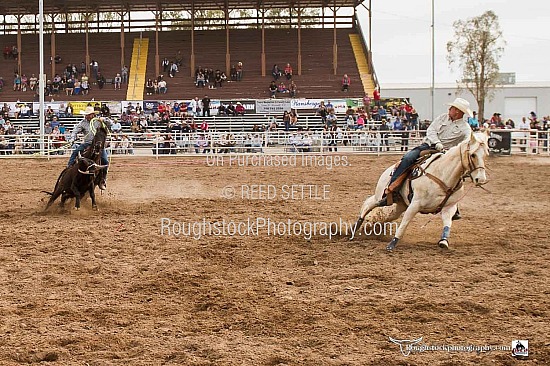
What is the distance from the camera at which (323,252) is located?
7.85 m

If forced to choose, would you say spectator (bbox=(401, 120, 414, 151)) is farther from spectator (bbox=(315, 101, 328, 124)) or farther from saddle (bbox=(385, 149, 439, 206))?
saddle (bbox=(385, 149, 439, 206))

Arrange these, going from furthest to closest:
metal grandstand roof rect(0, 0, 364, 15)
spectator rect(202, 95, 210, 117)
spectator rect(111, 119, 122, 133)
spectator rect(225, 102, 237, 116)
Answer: metal grandstand roof rect(0, 0, 364, 15), spectator rect(225, 102, 237, 116), spectator rect(202, 95, 210, 117), spectator rect(111, 119, 122, 133)

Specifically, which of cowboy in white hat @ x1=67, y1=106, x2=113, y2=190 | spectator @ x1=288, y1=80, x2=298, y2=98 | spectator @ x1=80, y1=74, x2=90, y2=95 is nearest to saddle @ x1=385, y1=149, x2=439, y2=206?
cowboy in white hat @ x1=67, y1=106, x2=113, y2=190

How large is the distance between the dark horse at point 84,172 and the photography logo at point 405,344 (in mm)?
7221

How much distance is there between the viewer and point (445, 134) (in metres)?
8.23

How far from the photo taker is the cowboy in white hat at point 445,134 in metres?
8.04

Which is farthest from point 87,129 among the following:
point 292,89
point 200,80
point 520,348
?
point 200,80

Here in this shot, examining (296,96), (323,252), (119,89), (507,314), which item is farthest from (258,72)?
(507,314)

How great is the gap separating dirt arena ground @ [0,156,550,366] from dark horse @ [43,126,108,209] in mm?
322

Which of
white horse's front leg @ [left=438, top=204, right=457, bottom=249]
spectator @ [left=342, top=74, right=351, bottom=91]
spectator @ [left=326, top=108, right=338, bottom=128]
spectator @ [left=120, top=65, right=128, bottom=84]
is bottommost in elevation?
white horse's front leg @ [left=438, top=204, right=457, bottom=249]

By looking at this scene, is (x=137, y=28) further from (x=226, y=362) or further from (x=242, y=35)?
(x=226, y=362)

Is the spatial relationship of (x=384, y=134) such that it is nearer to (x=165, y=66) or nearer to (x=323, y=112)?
(x=323, y=112)

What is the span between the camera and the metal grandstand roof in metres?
36.8

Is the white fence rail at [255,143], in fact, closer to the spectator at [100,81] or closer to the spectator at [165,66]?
the spectator at [100,81]
